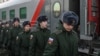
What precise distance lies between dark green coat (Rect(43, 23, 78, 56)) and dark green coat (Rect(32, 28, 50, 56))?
1.92 meters

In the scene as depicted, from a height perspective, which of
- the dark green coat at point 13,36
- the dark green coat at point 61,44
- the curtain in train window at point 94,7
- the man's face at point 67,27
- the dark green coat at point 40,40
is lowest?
the dark green coat at point 13,36

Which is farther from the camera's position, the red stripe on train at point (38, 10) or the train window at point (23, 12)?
the train window at point (23, 12)

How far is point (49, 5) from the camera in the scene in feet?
30.3

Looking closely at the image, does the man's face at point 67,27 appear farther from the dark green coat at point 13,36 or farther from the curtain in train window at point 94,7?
the dark green coat at point 13,36

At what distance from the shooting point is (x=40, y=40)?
6113mm

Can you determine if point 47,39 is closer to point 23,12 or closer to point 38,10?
point 38,10

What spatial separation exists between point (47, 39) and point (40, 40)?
14 centimetres

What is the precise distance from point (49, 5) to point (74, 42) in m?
5.14

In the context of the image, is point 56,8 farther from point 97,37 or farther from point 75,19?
point 75,19

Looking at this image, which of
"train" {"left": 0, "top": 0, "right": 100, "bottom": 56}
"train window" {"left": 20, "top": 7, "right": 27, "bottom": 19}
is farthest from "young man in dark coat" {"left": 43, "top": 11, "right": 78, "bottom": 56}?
"train window" {"left": 20, "top": 7, "right": 27, "bottom": 19}

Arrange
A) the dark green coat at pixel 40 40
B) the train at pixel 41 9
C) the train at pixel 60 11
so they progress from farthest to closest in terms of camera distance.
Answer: the train at pixel 41 9 → the train at pixel 60 11 → the dark green coat at pixel 40 40

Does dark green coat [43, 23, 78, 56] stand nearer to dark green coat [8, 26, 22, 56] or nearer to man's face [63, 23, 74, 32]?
man's face [63, 23, 74, 32]

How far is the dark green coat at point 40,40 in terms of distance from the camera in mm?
6086

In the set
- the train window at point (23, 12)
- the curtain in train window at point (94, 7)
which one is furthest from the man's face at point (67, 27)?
the train window at point (23, 12)
